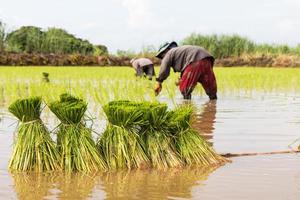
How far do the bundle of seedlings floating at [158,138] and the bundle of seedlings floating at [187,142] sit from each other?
0.04 m

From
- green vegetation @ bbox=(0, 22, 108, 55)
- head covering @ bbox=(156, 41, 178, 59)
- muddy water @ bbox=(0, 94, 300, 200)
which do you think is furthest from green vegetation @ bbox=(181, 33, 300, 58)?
muddy water @ bbox=(0, 94, 300, 200)

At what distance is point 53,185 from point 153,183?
0.58 m

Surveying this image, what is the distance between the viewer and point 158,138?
380cm

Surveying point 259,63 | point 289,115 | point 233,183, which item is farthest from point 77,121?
point 259,63

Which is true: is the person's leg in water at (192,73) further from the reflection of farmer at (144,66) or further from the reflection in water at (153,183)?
the reflection in water at (153,183)

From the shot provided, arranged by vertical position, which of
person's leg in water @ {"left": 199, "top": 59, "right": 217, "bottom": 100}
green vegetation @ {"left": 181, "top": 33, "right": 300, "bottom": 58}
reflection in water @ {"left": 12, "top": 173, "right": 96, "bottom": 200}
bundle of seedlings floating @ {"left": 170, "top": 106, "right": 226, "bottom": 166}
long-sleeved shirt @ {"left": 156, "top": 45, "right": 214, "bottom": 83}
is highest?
green vegetation @ {"left": 181, "top": 33, "right": 300, "bottom": 58}

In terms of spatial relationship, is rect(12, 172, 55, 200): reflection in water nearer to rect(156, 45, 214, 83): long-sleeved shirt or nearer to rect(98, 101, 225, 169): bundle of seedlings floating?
rect(98, 101, 225, 169): bundle of seedlings floating

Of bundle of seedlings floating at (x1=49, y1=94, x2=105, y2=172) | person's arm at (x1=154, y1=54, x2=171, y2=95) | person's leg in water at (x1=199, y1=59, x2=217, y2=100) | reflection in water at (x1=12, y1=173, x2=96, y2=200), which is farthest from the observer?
person's leg in water at (x1=199, y1=59, x2=217, y2=100)

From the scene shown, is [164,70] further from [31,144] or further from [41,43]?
[41,43]

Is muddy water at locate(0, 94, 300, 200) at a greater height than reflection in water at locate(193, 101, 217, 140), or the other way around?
reflection in water at locate(193, 101, 217, 140)

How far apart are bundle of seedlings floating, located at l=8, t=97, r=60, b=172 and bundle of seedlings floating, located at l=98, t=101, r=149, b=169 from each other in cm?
34

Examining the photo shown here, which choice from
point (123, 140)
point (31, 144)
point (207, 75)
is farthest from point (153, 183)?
point (207, 75)

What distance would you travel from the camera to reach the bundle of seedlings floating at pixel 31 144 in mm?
3666

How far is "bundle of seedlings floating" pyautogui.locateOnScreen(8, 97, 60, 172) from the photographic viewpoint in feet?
12.0
